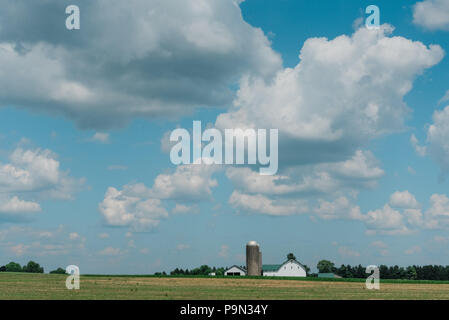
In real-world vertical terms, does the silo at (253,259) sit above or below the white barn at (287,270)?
above

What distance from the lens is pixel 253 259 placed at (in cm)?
10400

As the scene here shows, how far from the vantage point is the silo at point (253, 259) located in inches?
4055

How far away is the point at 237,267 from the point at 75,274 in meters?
94.8

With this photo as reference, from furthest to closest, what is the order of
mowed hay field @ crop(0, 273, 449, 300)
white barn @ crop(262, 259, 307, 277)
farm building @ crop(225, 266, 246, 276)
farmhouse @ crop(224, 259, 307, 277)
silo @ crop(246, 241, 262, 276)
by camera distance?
white barn @ crop(262, 259, 307, 277)
farmhouse @ crop(224, 259, 307, 277)
farm building @ crop(225, 266, 246, 276)
silo @ crop(246, 241, 262, 276)
mowed hay field @ crop(0, 273, 449, 300)

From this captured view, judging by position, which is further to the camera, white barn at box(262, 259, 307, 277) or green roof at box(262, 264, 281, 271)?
green roof at box(262, 264, 281, 271)

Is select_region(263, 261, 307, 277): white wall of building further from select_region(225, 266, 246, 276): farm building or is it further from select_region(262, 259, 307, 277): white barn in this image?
select_region(225, 266, 246, 276): farm building

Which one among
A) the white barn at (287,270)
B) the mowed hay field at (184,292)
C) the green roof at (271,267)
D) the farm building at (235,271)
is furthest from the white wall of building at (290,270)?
the mowed hay field at (184,292)

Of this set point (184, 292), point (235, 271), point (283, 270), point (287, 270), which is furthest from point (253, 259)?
point (184, 292)

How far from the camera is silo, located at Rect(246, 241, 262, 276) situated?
102988 mm

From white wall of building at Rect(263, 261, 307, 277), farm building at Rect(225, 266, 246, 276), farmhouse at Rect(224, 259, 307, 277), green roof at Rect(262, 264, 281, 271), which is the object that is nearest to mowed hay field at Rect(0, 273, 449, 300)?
farm building at Rect(225, 266, 246, 276)

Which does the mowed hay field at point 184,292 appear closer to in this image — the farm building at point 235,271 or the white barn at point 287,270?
the farm building at point 235,271

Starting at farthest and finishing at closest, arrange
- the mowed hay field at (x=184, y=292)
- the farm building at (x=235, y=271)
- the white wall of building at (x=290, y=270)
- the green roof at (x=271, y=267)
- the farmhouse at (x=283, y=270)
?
the green roof at (x=271, y=267) < the white wall of building at (x=290, y=270) < the farmhouse at (x=283, y=270) < the farm building at (x=235, y=271) < the mowed hay field at (x=184, y=292)
